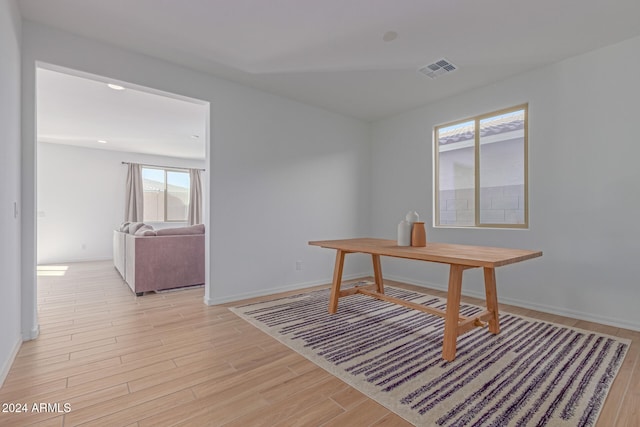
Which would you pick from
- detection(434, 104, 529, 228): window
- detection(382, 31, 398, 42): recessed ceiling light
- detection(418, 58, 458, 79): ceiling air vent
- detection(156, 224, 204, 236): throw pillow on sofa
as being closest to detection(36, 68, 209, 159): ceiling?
detection(156, 224, 204, 236): throw pillow on sofa

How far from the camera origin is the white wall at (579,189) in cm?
256

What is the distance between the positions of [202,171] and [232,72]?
559cm

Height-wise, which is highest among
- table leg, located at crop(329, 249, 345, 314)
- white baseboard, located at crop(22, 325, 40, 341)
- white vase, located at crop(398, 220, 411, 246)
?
white vase, located at crop(398, 220, 411, 246)

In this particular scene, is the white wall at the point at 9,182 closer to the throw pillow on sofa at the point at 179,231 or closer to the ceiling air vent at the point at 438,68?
the throw pillow on sofa at the point at 179,231

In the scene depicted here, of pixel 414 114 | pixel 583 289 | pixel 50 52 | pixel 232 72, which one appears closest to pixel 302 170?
pixel 232 72

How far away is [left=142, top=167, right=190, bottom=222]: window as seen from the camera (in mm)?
7605

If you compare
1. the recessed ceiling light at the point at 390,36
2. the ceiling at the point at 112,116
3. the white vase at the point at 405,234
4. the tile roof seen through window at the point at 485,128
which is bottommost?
the white vase at the point at 405,234

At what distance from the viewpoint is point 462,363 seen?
1928mm

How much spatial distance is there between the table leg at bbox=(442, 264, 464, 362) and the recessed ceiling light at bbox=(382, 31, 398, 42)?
1912mm

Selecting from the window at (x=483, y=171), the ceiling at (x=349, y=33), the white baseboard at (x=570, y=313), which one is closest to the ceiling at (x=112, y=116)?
the ceiling at (x=349, y=33)

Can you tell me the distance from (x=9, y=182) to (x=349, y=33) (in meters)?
2.60

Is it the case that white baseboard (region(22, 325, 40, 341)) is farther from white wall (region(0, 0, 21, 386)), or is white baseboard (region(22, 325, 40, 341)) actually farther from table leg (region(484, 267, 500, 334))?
table leg (region(484, 267, 500, 334))

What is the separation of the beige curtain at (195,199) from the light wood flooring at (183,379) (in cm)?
535

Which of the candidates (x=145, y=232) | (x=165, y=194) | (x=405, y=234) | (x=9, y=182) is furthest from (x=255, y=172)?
(x=165, y=194)
